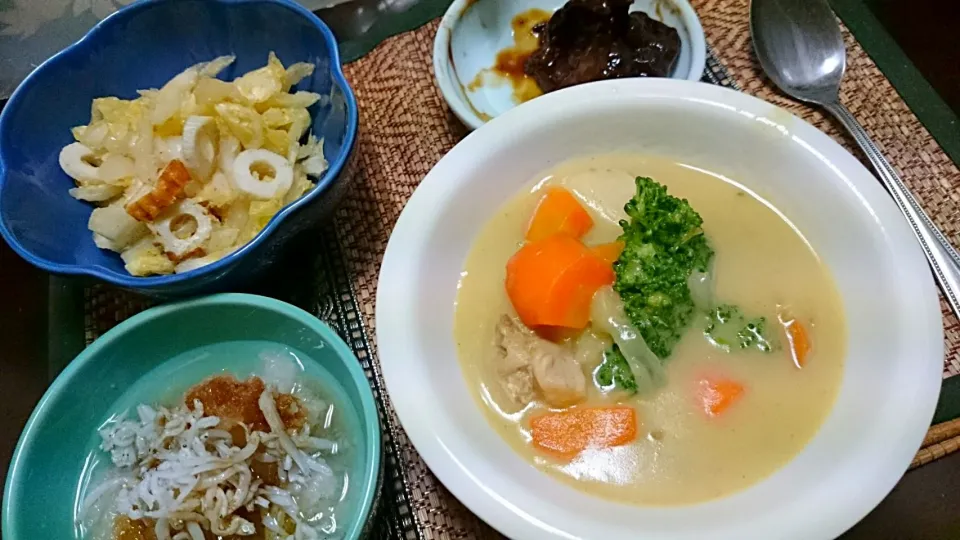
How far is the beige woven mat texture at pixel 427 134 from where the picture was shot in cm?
164

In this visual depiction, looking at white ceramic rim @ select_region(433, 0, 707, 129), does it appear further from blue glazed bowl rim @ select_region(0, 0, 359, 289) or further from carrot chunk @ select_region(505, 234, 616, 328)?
carrot chunk @ select_region(505, 234, 616, 328)

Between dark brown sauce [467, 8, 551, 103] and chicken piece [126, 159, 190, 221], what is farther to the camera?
dark brown sauce [467, 8, 551, 103]

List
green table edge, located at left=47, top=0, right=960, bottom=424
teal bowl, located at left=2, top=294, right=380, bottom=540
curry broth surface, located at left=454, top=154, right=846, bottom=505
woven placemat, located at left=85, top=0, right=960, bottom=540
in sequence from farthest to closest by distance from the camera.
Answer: green table edge, located at left=47, top=0, right=960, bottom=424 → woven placemat, located at left=85, top=0, right=960, bottom=540 → teal bowl, located at left=2, top=294, right=380, bottom=540 → curry broth surface, located at left=454, top=154, right=846, bottom=505

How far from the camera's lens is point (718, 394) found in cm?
129

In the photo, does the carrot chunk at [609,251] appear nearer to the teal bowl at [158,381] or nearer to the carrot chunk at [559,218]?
the carrot chunk at [559,218]

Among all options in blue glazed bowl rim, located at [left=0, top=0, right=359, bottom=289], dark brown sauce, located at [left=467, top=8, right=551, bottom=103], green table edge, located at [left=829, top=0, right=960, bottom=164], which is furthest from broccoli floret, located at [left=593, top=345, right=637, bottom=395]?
green table edge, located at [left=829, top=0, right=960, bottom=164]

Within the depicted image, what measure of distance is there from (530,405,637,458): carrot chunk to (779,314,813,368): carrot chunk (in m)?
0.31

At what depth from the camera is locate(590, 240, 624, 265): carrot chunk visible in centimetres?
138

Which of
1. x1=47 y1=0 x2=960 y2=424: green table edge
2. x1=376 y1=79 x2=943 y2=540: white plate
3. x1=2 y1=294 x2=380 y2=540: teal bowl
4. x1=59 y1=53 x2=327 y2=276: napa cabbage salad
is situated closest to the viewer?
x1=376 y1=79 x2=943 y2=540: white plate

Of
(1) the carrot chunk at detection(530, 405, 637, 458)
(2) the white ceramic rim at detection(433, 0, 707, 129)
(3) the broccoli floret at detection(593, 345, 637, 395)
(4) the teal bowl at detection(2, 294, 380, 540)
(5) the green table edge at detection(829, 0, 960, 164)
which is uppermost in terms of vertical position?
(2) the white ceramic rim at detection(433, 0, 707, 129)

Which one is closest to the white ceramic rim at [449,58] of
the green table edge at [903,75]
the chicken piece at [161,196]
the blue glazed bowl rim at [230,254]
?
the blue glazed bowl rim at [230,254]

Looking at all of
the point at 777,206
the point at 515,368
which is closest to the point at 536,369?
the point at 515,368

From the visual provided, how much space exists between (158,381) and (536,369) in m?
0.86

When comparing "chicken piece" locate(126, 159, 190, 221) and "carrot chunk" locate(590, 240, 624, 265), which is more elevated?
"chicken piece" locate(126, 159, 190, 221)
